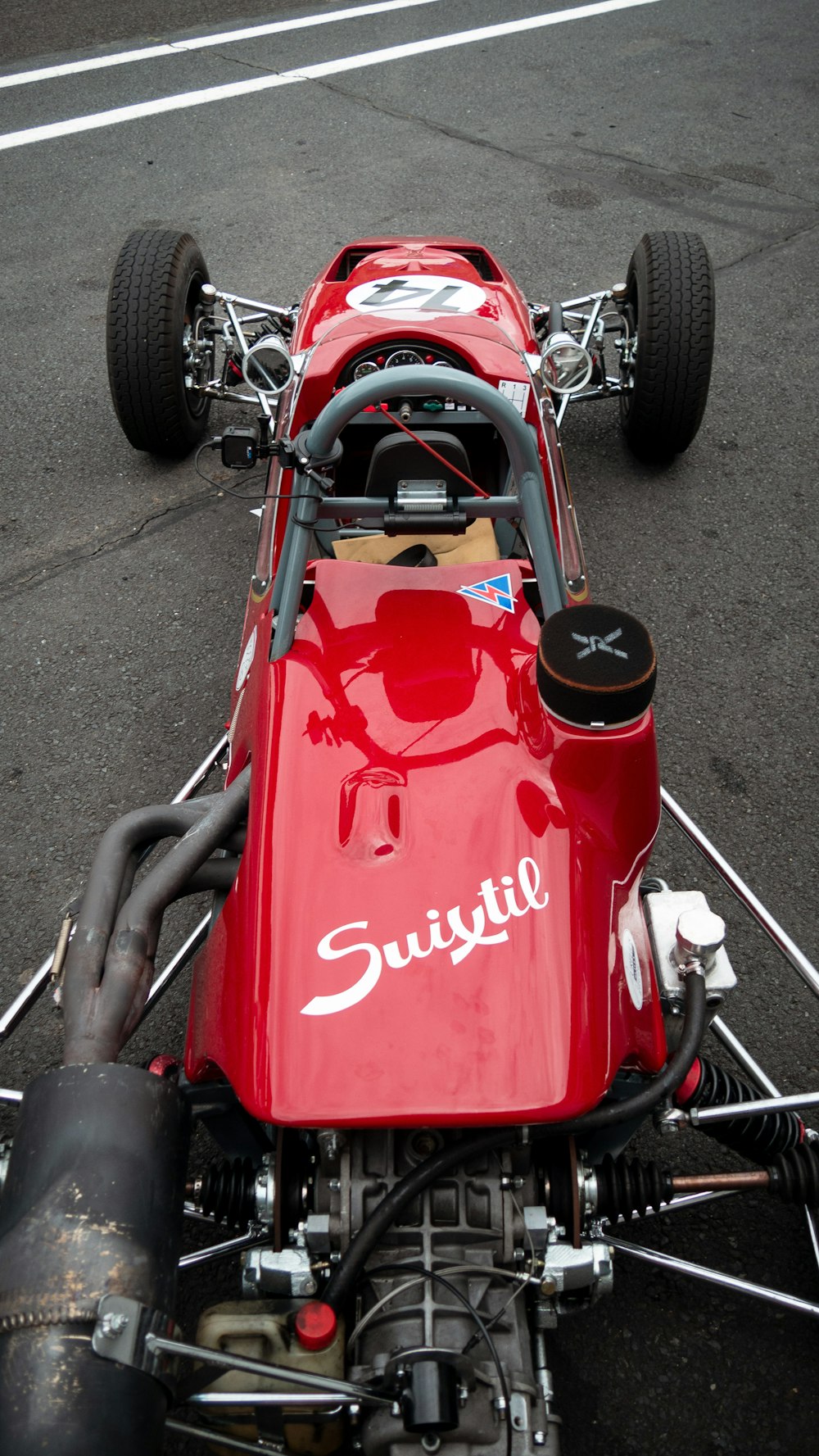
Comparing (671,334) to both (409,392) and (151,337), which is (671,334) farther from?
(409,392)

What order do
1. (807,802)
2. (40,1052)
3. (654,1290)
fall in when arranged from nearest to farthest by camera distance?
1. (654,1290)
2. (40,1052)
3. (807,802)

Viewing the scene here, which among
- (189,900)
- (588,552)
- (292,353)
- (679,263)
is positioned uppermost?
(679,263)

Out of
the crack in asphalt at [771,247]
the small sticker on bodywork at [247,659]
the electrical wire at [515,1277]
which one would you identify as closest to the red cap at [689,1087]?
the electrical wire at [515,1277]

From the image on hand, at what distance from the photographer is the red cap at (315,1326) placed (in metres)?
1.68

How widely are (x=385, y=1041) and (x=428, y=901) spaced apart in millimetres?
270

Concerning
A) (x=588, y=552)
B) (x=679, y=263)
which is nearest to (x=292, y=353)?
(x=588, y=552)

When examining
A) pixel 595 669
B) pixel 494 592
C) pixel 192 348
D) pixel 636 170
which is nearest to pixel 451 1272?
pixel 595 669

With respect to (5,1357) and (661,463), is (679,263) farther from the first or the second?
(5,1357)

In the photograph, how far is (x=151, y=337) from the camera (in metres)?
4.32

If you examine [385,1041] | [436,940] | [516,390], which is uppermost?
[516,390]

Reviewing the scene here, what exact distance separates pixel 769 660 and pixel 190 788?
224 cm

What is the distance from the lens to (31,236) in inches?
260

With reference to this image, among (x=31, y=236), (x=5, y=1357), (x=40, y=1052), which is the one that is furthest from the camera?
(x=31, y=236)

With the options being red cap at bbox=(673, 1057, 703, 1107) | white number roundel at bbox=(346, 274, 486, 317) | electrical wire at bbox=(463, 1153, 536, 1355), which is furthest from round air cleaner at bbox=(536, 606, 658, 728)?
white number roundel at bbox=(346, 274, 486, 317)
